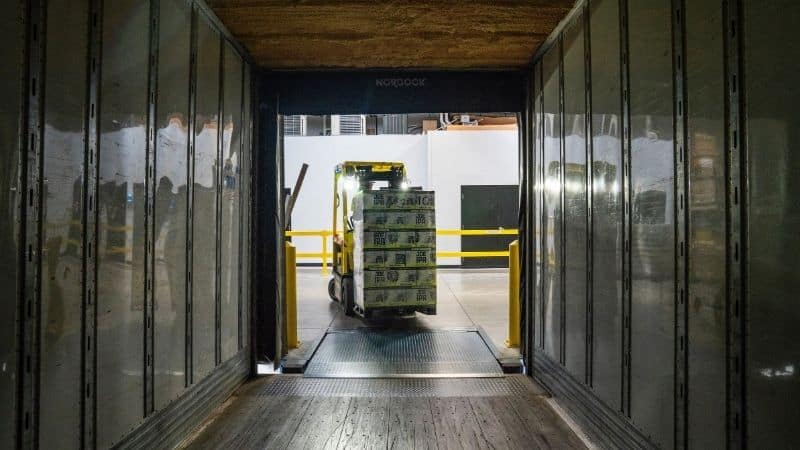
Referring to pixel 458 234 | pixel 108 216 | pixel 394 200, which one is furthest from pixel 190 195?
pixel 458 234

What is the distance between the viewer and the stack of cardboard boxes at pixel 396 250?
721cm

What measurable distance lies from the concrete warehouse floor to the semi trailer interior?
176 centimetres

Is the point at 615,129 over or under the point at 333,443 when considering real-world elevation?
over

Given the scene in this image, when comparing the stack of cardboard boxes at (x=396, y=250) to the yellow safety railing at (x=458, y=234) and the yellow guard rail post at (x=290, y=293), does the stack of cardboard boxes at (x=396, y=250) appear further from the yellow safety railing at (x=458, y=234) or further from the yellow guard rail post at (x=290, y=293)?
the yellow safety railing at (x=458, y=234)

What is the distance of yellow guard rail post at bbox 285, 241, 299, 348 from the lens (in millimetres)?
5988

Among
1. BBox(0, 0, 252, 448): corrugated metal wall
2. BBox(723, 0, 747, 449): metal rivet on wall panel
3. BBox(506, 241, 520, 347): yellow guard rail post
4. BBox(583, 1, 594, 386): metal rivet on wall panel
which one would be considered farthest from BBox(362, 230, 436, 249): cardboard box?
BBox(723, 0, 747, 449): metal rivet on wall panel

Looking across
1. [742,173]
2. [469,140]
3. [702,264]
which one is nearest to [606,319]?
[702,264]

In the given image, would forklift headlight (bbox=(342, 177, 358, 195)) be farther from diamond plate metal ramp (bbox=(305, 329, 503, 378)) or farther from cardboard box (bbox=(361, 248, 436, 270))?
diamond plate metal ramp (bbox=(305, 329, 503, 378))

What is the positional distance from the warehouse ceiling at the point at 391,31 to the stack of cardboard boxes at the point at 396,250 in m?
2.36

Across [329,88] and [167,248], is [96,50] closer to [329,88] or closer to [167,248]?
[167,248]

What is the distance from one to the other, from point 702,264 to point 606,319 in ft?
3.81

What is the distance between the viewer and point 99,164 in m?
2.55

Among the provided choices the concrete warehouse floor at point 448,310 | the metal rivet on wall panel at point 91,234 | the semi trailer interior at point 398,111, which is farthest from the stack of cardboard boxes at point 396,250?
the metal rivet on wall panel at point 91,234

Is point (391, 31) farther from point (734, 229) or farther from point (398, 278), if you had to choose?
point (398, 278)
